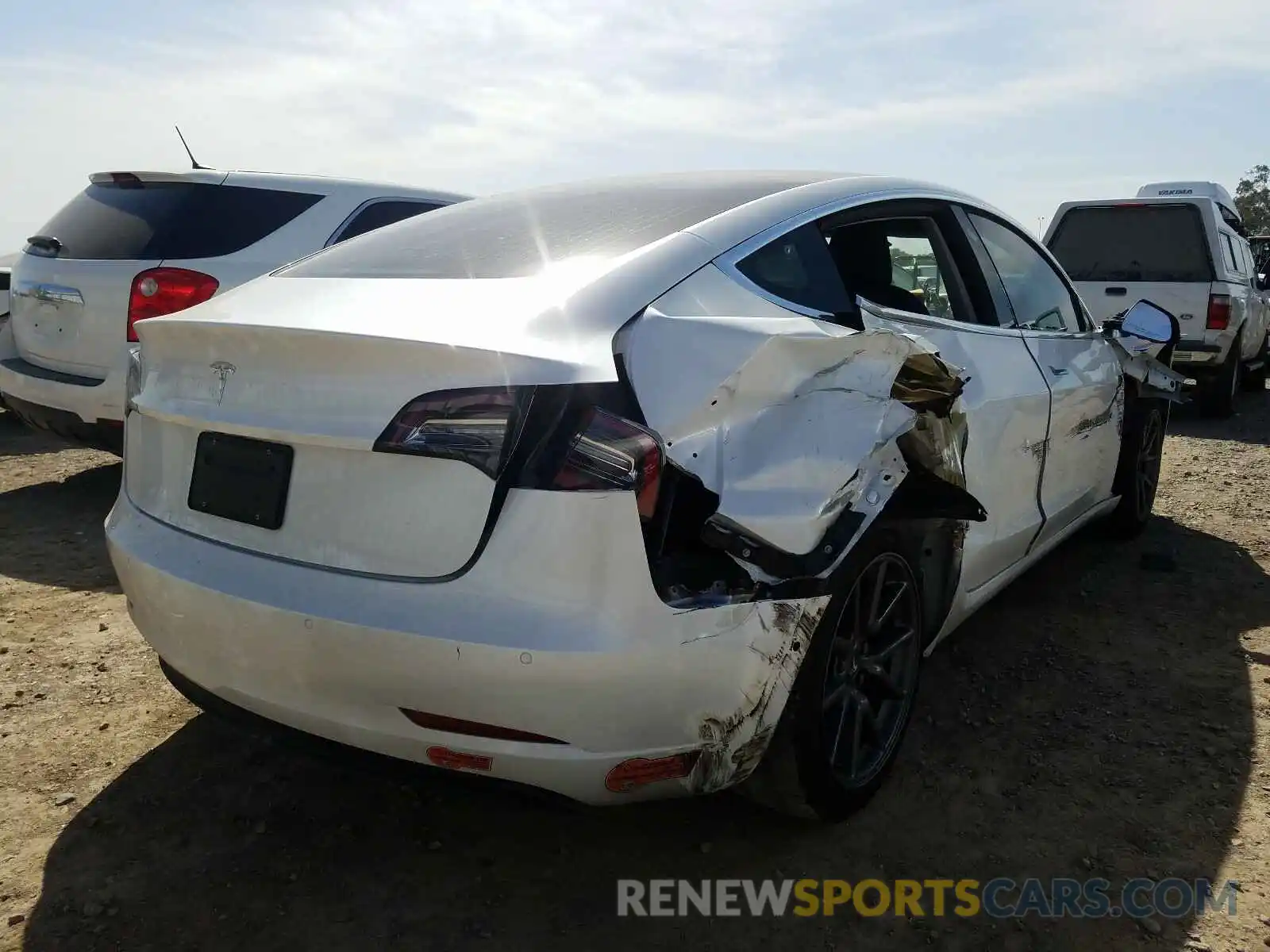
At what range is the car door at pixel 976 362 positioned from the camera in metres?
2.91

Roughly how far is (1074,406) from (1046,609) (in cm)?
88

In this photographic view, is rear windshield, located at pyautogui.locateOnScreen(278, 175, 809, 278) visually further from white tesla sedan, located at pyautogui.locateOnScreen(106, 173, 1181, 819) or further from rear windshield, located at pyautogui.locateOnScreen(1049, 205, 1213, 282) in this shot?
rear windshield, located at pyautogui.locateOnScreen(1049, 205, 1213, 282)

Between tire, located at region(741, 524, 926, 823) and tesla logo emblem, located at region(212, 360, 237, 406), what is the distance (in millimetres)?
1355

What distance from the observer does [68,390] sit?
485 cm

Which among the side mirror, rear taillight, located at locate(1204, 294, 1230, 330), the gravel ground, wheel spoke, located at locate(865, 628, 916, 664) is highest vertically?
rear taillight, located at locate(1204, 294, 1230, 330)

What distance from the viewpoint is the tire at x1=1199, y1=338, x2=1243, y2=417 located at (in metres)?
9.09

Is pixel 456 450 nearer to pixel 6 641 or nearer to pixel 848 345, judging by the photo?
pixel 848 345

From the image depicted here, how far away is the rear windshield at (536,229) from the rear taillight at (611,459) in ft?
1.83

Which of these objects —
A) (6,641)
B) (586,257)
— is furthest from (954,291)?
(6,641)

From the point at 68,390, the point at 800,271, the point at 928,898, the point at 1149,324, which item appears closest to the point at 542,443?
the point at 800,271

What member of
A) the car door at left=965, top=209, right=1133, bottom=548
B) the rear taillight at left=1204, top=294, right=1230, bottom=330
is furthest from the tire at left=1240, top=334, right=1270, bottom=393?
the car door at left=965, top=209, right=1133, bottom=548

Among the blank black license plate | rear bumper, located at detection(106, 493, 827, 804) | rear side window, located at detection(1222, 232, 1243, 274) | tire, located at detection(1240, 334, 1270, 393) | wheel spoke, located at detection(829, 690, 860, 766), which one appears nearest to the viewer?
rear bumper, located at detection(106, 493, 827, 804)

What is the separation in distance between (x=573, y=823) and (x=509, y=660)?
0.93 metres

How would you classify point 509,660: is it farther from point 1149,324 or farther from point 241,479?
point 1149,324
